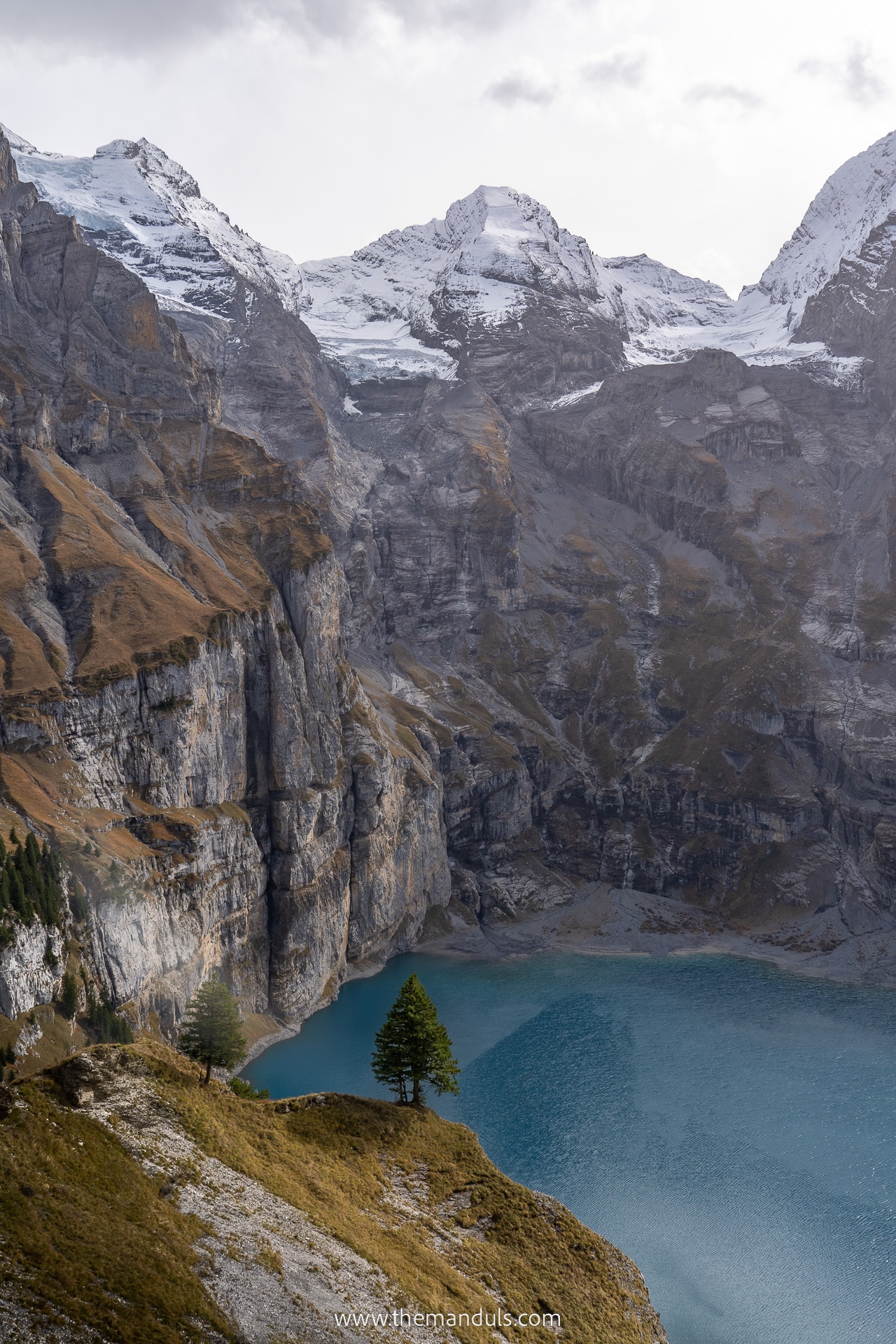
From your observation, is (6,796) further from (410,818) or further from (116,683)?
(410,818)

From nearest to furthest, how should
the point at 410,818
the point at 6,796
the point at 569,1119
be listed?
the point at 6,796 → the point at 569,1119 → the point at 410,818

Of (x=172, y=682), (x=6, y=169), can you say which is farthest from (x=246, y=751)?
A: (x=6, y=169)

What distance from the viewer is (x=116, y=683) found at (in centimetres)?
10794

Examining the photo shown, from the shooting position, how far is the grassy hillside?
103ft

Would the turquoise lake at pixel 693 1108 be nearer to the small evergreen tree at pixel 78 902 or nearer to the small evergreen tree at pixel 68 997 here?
the small evergreen tree at pixel 68 997

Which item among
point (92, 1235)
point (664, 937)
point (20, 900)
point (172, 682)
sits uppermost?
point (172, 682)

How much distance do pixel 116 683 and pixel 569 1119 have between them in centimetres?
6856

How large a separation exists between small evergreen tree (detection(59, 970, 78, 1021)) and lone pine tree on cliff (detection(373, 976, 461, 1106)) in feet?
118

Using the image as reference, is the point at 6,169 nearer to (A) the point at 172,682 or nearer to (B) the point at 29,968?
(A) the point at 172,682

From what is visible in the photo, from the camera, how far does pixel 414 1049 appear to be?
5934 cm

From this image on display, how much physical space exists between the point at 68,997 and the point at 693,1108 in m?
66.2

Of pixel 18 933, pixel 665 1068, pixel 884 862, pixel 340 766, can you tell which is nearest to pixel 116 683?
pixel 18 933

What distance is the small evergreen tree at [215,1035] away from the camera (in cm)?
5969

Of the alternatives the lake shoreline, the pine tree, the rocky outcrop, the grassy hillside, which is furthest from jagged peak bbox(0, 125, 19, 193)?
the grassy hillside
